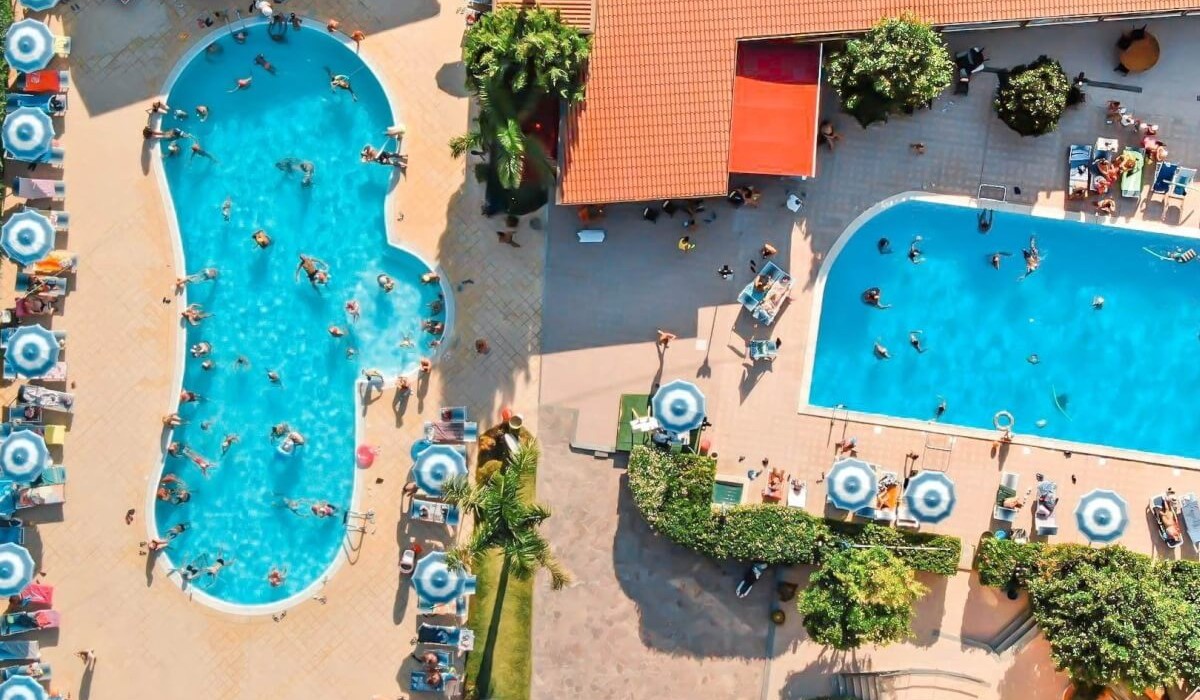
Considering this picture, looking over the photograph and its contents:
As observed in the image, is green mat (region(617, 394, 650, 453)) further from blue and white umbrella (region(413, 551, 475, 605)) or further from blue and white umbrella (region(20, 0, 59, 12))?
blue and white umbrella (region(20, 0, 59, 12))

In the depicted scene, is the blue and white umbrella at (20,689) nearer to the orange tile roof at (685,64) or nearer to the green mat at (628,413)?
the green mat at (628,413)

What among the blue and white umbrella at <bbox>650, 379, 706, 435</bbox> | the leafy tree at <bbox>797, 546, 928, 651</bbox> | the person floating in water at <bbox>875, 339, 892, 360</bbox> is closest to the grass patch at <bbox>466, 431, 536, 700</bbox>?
the blue and white umbrella at <bbox>650, 379, 706, 435</bbox>

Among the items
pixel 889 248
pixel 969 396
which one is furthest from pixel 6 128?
pixel 969 396

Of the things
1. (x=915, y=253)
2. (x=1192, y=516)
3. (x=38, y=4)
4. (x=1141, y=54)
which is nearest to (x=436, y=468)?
(x=915, y=253)

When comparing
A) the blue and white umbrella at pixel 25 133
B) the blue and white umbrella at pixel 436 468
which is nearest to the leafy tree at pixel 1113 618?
the blue and white umbrella at pixel 436 468

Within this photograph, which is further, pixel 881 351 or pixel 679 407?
pixel 881 351

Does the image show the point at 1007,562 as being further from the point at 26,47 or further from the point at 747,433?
the point at 26,47

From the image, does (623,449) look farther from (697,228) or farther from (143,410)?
(143,410)
